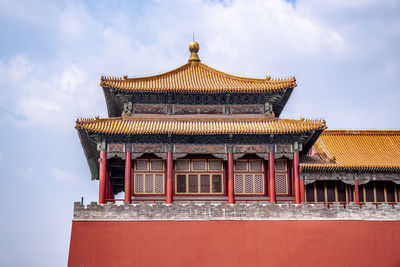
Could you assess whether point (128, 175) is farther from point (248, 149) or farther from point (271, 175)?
point (271, 175)

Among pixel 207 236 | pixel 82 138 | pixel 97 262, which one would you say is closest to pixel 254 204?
pixel 207 236

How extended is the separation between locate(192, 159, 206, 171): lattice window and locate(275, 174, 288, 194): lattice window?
12.4 feet

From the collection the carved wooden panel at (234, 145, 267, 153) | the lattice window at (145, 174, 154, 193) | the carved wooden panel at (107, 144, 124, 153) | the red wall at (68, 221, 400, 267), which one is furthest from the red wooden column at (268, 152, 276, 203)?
the carved wooden panel at (107, 144, 124, 153)

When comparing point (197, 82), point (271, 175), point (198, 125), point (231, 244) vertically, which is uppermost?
point (197, 82)

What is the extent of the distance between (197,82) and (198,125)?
3054mm

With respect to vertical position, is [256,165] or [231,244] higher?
[256,165]

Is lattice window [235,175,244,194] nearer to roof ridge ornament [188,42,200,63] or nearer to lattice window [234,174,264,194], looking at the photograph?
lattice window [234,174,264,194]

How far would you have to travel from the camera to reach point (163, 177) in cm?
2667

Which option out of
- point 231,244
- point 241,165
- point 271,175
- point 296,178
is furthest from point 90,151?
point 296,178

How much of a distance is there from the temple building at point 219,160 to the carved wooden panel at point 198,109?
5 centimetres

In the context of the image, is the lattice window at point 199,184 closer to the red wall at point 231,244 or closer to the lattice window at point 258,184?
the lattice window at point 258,184

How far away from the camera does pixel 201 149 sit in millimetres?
26297

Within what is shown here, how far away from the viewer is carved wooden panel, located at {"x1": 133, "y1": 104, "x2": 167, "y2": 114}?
27.7 metres

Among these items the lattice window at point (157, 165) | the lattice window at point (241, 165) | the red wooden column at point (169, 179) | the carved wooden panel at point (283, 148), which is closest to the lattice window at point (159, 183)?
the lattice window at point (157, 165)
